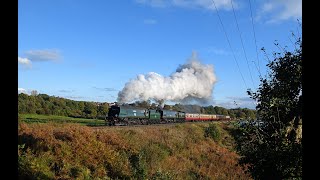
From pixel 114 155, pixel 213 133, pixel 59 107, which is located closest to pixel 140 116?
pixel 213 133

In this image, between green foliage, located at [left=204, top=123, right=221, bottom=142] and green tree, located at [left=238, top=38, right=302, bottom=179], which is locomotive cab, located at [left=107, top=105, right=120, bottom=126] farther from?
green tree, located at [left=238, top=38, right=302, bottom=179]

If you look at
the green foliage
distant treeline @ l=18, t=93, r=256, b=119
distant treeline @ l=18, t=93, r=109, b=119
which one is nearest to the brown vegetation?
the green foliage

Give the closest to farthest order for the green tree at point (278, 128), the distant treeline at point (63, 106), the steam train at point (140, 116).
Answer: the green tree at point (278, 128) → the steam train at point (140, 116) → the distant treeline at point (63, 106)

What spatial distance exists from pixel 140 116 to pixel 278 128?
46651 mm

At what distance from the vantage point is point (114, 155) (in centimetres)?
3083

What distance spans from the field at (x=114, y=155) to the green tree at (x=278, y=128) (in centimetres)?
322

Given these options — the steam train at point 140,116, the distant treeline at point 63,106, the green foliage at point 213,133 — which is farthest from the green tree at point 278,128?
the distant treeline at point 63,106

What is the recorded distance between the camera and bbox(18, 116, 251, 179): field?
25.5 m

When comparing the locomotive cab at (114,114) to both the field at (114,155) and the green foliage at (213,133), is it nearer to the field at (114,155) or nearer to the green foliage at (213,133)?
the field at (114,155)

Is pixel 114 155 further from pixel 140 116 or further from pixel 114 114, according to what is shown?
pixel 140 116

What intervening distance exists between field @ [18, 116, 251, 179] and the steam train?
10.0 metres

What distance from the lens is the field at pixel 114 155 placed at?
25.5 meters
